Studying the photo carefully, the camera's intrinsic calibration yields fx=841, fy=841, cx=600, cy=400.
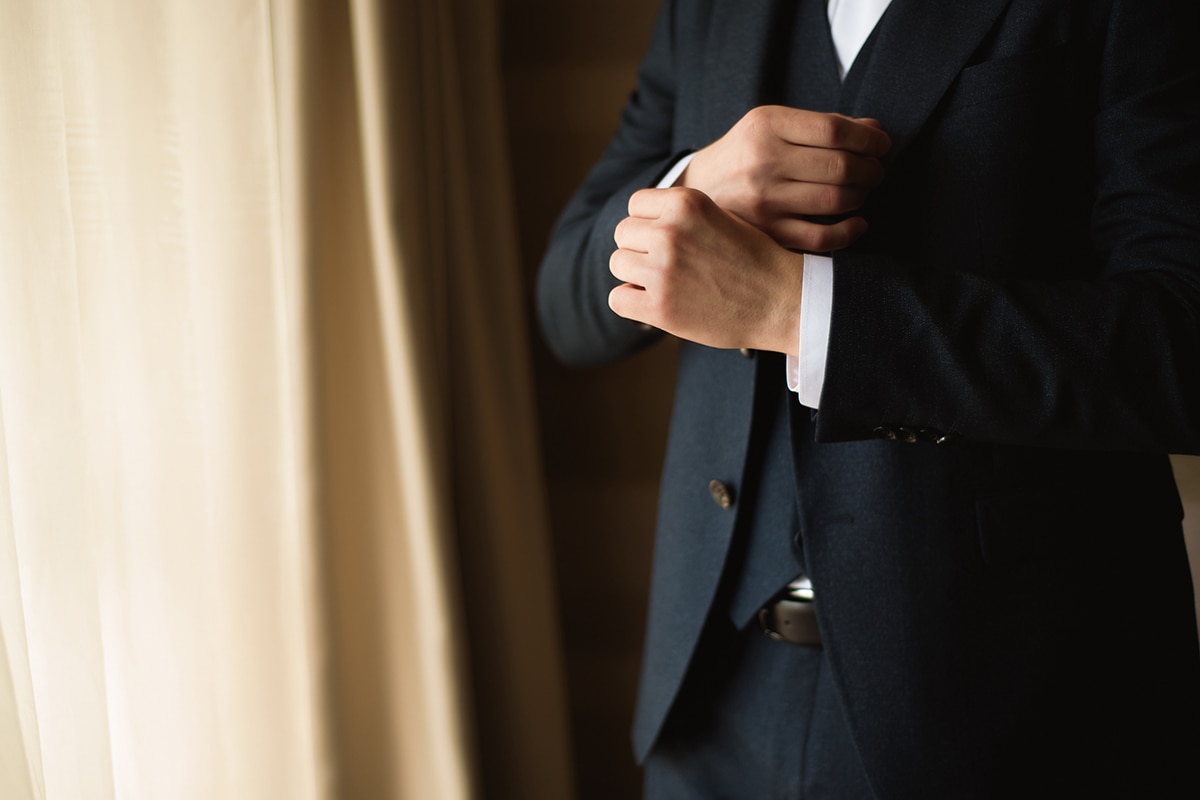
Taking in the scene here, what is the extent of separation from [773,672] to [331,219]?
29.0 inches

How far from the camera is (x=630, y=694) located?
1460 mm

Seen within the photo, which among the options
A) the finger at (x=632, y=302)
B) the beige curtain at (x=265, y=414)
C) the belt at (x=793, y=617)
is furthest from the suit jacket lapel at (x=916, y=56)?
the beige curtain at (x=265, y=414)

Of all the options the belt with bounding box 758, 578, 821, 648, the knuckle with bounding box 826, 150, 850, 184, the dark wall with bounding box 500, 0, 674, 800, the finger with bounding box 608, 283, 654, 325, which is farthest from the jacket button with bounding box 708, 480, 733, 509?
the dark wall with bounding box 500, 0, 674, 800

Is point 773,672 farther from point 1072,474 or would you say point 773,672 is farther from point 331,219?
point 331,219

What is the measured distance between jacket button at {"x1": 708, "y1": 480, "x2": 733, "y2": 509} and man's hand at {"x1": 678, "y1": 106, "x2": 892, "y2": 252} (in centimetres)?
26

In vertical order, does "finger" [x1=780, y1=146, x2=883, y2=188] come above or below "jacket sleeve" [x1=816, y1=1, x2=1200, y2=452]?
above

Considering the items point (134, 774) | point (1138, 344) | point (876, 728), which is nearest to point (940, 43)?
point (1138, 344)

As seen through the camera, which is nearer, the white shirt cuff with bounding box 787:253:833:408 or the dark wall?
the white shirt cuff with bounding box 787:253:833:408

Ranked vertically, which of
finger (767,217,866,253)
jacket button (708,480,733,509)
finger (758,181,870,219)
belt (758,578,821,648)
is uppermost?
finger (758,181,870,219)

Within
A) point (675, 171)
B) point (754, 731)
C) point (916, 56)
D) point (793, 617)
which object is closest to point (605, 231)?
point (675, 171)

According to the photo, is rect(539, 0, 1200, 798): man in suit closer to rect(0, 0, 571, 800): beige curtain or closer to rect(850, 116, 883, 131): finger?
rect(850, 116, 883, 131): finger

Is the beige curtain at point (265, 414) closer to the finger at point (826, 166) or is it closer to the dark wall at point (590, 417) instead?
the dark wall at point (590, 417)

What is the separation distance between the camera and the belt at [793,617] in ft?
2.80

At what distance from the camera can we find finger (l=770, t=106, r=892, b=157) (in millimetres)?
724
